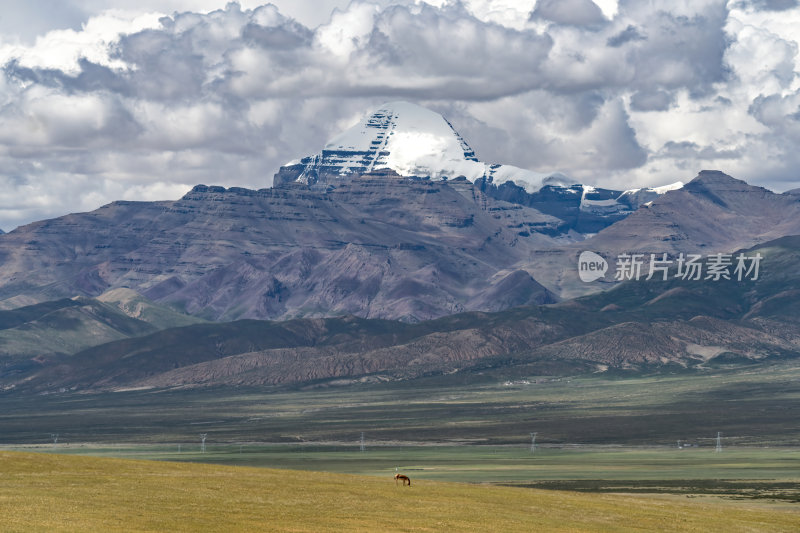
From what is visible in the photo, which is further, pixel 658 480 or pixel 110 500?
pixel 658 480

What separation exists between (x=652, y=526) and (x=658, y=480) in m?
80.7

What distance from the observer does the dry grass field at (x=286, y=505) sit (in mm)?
89062

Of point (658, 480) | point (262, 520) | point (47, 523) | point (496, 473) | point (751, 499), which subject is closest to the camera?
point (47, 523)

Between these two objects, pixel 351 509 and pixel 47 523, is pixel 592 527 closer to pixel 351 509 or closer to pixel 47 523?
pixel 351 509

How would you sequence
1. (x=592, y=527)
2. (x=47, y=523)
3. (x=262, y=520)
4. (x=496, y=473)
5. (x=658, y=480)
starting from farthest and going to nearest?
(x=496, y=473) → (x=658, y=480) → (x=592, y=527) → (x=262, y=520) → (x=47, y=523)

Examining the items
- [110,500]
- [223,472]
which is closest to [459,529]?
[110,500]

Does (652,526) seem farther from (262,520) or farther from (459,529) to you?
(262,520)

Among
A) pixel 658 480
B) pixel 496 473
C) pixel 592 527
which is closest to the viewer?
pixel 592 527

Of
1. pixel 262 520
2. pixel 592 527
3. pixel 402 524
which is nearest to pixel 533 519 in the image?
pixel 592 527

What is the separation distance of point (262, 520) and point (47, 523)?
16339 millimetres

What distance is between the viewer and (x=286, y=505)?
332 ft

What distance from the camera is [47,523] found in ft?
268

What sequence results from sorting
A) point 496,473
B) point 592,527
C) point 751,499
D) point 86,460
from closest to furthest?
point 592,527 → point 86,460 → point 751,499 → point 496,473

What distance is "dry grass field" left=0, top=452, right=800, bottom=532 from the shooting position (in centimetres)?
8906
